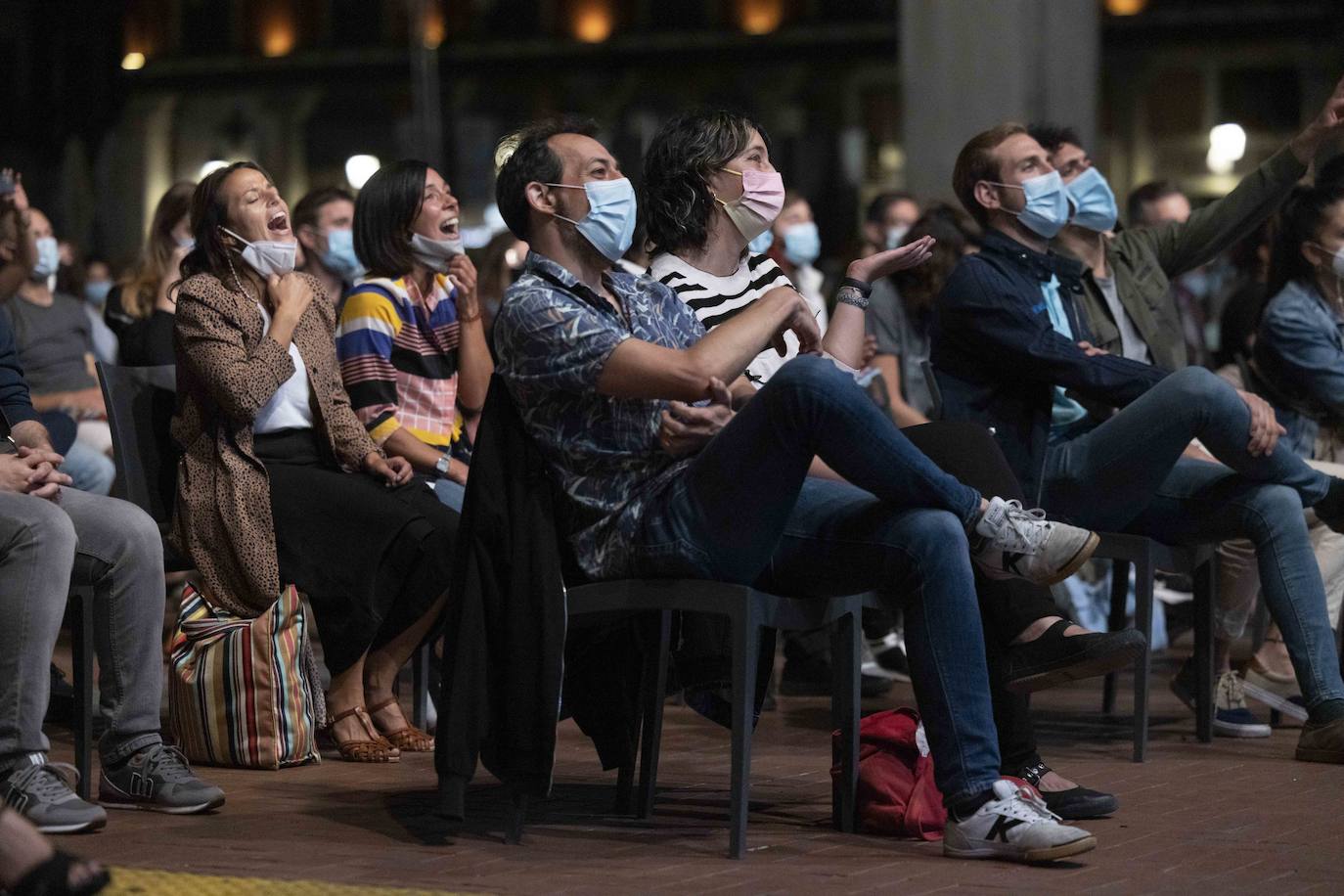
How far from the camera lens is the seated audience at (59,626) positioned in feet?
14.8

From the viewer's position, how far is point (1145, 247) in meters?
6.54

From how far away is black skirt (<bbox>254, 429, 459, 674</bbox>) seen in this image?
5.77m

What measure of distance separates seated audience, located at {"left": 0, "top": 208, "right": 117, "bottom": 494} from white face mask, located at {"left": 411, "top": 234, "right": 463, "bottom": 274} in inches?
87.8

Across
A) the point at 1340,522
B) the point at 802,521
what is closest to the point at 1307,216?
the point at 1340,522

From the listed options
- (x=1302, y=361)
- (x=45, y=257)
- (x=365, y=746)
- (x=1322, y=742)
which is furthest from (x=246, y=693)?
(x=1302, y=361)

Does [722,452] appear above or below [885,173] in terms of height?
below

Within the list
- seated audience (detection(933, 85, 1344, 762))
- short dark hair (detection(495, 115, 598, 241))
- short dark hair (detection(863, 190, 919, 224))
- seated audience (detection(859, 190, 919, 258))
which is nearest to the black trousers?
seated audience (detection(933, 85, 1344, 762))

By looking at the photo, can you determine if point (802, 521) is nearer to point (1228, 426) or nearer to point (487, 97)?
point (1228, 426)

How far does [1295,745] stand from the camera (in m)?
5.91

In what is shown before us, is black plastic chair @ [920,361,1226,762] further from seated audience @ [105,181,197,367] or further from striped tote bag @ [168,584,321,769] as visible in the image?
seated audience @ [105,181,197,367]

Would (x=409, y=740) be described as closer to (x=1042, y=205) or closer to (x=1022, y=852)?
(x=1022, y=852)

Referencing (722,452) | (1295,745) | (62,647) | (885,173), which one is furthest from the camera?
(885,173)

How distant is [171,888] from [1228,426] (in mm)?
3052

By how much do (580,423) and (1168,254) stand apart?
2842 millimetres
